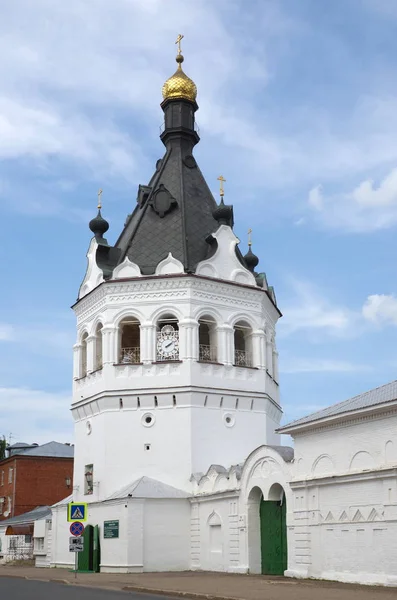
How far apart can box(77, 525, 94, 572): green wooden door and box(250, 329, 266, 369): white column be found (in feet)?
27.8

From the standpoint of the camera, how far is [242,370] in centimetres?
2991

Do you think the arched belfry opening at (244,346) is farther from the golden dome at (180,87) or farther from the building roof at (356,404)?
the golden dome at (180,87)

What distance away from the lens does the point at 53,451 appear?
52750 mm

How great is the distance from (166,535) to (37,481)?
2641 centimetres

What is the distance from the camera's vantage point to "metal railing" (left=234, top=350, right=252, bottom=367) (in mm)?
30858

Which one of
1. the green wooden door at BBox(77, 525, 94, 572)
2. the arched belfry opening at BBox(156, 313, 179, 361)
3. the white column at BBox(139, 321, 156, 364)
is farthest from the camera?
the arched belfry opening at BBox(156, 313, 179, 361)

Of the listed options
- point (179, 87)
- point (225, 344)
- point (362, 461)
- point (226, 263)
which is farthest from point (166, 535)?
point (179, 87)

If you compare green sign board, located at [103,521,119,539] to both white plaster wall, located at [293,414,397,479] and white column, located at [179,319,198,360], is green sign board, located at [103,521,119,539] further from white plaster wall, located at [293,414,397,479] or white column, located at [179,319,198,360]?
white plaster wall, located at [293,414,397,479]

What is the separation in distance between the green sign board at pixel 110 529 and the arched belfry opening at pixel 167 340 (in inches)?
234

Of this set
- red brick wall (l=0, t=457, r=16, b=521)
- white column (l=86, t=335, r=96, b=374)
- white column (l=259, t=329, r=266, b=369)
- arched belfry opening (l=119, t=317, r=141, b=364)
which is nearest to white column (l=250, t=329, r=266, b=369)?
white column (l=259, t=329, r=266, b=369)

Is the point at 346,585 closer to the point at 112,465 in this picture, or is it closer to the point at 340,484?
the point at 340,484

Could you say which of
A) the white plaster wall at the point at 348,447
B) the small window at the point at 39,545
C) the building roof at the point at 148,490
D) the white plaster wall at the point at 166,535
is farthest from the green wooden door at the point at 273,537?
the small window at the point at 39,545

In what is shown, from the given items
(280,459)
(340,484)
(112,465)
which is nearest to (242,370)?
(112,465)

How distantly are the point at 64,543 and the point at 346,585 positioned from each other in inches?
584
